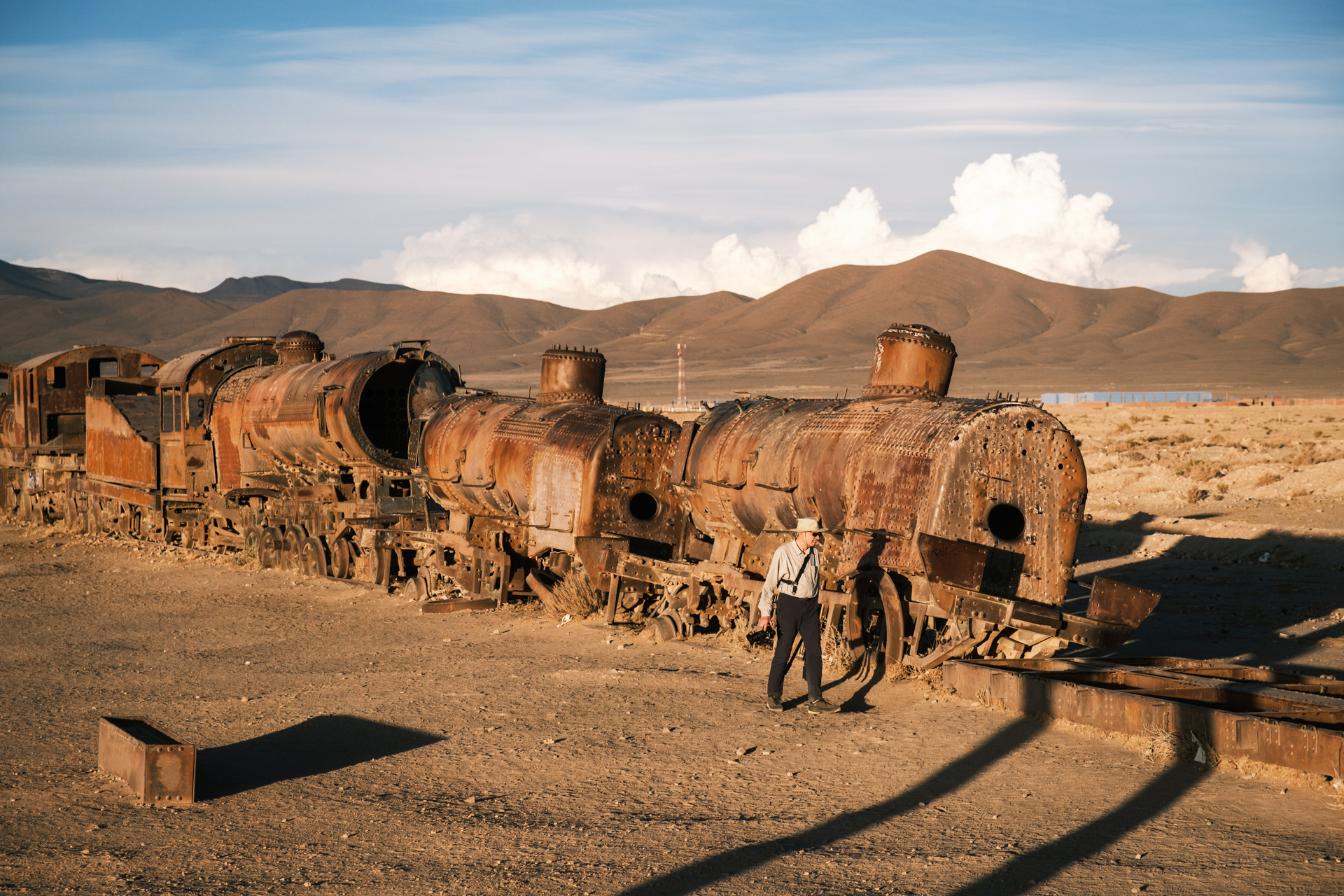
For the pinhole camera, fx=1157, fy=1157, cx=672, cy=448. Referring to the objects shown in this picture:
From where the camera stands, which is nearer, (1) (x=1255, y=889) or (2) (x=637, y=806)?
(1) (x=1255, y=889)

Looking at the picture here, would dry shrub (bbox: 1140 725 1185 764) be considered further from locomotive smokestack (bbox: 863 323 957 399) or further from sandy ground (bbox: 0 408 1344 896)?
locomotive smokestack (bbox: 863 323 957 399)

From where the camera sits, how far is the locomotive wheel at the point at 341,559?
1650 centimetres

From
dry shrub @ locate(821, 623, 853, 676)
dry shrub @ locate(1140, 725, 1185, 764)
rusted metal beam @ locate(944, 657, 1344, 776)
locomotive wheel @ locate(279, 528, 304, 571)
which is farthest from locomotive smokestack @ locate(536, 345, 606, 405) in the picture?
dry shrub @ locate(1140, 725, 1185, 764)

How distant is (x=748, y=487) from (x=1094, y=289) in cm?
16059

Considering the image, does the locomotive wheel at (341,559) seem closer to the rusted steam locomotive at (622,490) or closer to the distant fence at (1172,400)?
the rusted steam locomotive at (622,490)

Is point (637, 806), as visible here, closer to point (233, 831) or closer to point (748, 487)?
point (233, 831)

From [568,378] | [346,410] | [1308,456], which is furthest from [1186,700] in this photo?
[1308,456]

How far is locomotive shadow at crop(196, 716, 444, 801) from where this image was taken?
717cm

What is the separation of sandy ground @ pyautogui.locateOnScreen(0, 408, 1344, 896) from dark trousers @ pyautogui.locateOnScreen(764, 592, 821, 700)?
0.30 meters

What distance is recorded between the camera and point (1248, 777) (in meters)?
7.06

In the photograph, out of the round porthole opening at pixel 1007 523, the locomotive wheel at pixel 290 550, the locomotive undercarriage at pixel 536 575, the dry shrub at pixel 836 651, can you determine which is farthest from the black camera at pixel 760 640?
the locomotive wheel at pixel 290 550

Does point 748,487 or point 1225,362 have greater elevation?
point 1225,362

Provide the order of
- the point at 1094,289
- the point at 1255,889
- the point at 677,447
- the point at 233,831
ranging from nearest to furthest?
the point at 1255,889 → the point at 233,831 → the point at 677,447 → the point at 1094,289

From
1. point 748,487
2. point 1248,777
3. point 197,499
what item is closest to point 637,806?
point 1248,777
